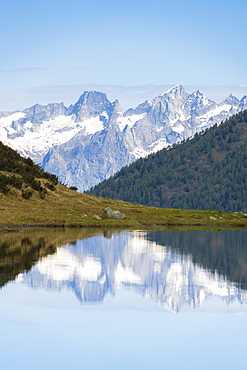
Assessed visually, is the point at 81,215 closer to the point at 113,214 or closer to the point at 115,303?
the point at 113,214

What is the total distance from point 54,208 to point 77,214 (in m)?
4.27

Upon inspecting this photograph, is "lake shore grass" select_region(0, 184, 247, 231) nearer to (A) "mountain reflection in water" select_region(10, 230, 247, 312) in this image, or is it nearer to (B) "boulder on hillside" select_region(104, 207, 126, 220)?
(B) "boulder on hillside" select_region(104, 207, 126, 220)

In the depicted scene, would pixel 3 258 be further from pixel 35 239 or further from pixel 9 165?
pixel 9 165

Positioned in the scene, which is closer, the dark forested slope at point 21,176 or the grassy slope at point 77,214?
the grassy slope at point 77,214

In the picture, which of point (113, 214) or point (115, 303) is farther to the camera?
point (113, 214)

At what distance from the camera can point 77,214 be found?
10769 centimetres

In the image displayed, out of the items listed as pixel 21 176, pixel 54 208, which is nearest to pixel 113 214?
pixel 54 208

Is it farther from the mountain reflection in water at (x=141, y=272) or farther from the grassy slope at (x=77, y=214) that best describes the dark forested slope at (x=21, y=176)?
the mountain reflection in water at (x=141, y=272)

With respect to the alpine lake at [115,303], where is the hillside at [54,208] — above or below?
above

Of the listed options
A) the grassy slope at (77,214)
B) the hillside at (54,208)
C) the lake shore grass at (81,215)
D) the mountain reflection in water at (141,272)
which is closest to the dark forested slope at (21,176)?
the hillside at (54,208)

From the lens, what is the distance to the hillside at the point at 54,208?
325 feet

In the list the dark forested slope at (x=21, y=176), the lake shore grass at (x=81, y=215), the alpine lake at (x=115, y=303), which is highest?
the dark forested slope at (x=21, y=176)

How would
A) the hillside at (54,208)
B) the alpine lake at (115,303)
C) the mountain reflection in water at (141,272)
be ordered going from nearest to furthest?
1. the alpine lake at (115,303)
2. the mountain reflection in water at (141,272)
3. the hillside at (54,208)

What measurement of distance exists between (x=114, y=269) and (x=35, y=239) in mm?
24204
